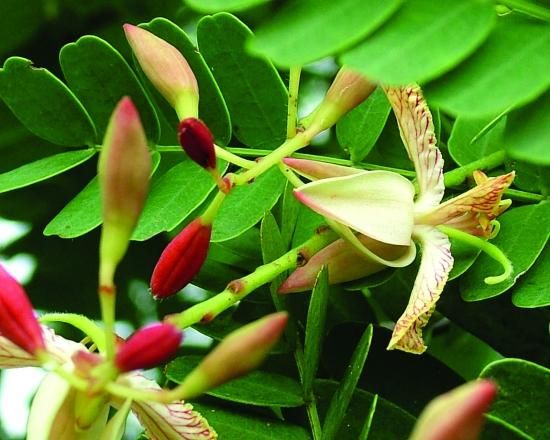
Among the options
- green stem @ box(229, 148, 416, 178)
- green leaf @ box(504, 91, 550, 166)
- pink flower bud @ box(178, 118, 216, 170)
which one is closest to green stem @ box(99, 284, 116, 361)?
pink flower bud @ box(178, 118, 216, 170)

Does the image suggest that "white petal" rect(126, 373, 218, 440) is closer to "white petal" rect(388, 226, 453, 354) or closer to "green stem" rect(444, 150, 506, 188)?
"white petal" rect(388, 226, 453, 354)

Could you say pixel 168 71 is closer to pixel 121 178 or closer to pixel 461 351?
pixel 121 178

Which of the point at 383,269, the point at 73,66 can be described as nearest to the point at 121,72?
the point at 73,66

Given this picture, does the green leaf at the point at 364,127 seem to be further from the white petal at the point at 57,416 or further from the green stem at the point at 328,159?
the white petal at the point at 57,416

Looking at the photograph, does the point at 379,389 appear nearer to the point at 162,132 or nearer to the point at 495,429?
the point at 495,429

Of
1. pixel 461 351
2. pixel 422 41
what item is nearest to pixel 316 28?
pixel 422 41

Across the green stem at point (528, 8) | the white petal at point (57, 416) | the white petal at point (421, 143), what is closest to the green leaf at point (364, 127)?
the white petal at point (421, 143)
